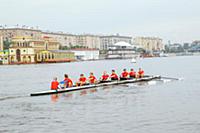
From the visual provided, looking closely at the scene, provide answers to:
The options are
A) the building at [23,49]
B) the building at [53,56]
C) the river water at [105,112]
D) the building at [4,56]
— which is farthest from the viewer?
the building at [53,56]

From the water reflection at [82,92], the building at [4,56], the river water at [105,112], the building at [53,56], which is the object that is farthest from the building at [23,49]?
the river water at [105,112]

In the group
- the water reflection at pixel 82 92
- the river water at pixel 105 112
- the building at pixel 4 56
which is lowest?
the river water at pixel 105 112

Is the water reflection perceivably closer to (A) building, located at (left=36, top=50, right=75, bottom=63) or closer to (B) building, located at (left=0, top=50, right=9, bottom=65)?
(B) building, located at (left=0, top=50, right=9, bottom=65)

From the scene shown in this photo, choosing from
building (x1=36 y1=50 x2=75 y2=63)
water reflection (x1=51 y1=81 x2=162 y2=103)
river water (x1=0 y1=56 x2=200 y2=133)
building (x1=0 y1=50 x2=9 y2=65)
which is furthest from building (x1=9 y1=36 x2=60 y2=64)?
river water (x1=0 y1=56 x2=200 y2=133)

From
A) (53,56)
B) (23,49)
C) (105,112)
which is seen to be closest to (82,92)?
(105,112)

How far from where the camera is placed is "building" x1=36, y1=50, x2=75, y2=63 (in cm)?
16788

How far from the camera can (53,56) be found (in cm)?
17300

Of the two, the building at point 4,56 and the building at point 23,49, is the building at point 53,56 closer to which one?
the building at point 23,49

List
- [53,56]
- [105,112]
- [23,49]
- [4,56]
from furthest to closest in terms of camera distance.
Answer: [53,56] → [23,49] → [4,56] → [105,112]

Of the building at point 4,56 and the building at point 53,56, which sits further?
the building at point 53,56

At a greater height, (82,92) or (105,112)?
(82,92)

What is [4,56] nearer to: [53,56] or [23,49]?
[23,49]

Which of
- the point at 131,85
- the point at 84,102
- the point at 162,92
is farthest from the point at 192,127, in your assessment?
the point at 131,85

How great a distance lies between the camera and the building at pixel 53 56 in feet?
551
